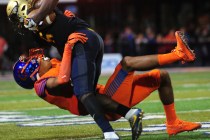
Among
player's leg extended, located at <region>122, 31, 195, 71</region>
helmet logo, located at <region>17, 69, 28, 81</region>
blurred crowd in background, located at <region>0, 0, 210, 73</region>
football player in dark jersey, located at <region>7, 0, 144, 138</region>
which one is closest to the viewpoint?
football player in dark jersey, located at <region>7, 0, 144, 138</region>

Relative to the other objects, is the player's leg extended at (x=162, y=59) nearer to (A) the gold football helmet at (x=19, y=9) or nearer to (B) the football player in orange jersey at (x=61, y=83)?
(B) the football player in orange jersey at (x=61, y=83)

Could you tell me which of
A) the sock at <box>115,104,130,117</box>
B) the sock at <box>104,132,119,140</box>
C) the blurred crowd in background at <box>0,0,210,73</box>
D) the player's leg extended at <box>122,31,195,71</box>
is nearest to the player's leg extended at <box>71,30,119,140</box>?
the sock at <box>104,132,119,140</box>

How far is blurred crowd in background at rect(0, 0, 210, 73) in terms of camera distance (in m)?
23.5

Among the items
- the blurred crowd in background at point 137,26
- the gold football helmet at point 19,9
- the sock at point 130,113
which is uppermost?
the gold football helmet at point 19,9

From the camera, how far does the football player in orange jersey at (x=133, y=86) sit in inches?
272

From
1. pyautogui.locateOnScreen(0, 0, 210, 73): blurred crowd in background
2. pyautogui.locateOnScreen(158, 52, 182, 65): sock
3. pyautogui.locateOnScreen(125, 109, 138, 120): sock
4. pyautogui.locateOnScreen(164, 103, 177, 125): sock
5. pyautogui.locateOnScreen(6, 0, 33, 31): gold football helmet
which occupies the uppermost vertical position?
pyautogui.locateOnScreen(6, 0, 33, 31): gold football helmet

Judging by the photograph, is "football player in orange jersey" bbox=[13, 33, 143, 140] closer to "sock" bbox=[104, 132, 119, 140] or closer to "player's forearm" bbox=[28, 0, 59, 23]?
"sock" bbox=[104, 132, 119, 140]

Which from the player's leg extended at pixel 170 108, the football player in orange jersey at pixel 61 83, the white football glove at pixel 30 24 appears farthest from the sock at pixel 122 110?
the white football glove at pixel 30 24

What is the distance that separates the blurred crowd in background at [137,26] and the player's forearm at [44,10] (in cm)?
1562

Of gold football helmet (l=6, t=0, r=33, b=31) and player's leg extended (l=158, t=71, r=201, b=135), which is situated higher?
gold football helmet (l=6, t=0, r=33, b=31)

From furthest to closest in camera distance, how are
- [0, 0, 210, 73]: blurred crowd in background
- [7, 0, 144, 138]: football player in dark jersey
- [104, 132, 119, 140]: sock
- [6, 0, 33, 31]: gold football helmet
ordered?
[0, 0, 210, 73]: blurred crowd in background
[6, 0, 33, 31]: gold football helmet
[7, 0, 144, 138]: football player in dark jersey
[104, 132, 119, 140]: sock

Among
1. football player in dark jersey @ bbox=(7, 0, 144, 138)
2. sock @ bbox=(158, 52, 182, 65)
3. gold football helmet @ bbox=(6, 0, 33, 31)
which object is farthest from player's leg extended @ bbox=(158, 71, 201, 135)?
gold football helmet @ bbox=(6, 0, 33, 31)

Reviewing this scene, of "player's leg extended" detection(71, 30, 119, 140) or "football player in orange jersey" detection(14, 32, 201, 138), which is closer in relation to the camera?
"player's leg extended" detection(71, 30, 119, 140)

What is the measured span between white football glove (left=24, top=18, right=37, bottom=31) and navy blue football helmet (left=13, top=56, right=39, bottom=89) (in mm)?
455
